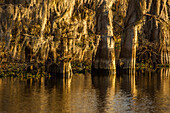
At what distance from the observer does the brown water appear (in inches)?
778

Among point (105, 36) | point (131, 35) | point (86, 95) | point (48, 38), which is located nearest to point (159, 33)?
point (131, 35)

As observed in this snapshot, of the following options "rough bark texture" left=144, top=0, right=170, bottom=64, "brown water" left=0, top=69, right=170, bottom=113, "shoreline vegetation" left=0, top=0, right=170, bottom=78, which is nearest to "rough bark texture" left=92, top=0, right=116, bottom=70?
"shoreline vegetation" left=0, top=0, right=170, bottom=78

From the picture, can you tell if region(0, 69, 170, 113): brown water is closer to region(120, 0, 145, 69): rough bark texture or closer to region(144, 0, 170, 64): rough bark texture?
region(120, 0, 145, 69): rough bark texture

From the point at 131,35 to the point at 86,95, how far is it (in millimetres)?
13510

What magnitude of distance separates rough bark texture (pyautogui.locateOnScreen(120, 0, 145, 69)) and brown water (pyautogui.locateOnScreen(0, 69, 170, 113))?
3268mm

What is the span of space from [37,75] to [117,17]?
1613 centimetres

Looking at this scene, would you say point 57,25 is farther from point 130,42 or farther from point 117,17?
point 117,17

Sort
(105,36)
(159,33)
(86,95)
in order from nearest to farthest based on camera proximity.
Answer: (86,95) < (105,36) < (159,33)

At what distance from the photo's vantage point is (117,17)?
44406 millimetres

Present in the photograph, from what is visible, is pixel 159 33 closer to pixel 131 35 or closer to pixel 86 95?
pixel 131 35

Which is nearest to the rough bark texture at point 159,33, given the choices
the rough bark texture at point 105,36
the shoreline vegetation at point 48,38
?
the rough bark texture at point 105,36

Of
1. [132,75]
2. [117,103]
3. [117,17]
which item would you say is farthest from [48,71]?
[117,17]

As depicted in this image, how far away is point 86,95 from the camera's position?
2348 cm

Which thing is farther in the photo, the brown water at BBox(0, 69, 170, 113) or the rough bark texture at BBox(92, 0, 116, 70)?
the rough bark texture at BBox(92, 0, 116, 70)
